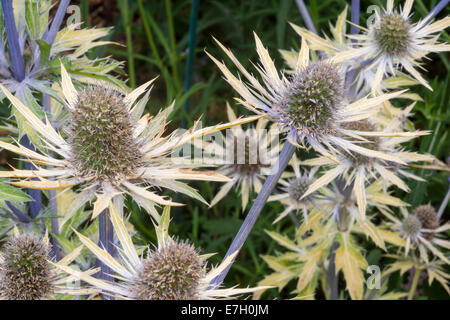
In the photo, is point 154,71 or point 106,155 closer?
point 106,155

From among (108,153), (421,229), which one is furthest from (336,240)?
(108,153)

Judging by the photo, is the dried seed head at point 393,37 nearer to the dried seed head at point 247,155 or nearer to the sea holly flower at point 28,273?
the dried seed head at point 247,155

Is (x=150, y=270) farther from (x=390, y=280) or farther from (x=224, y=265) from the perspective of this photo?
(x=390, y=280)

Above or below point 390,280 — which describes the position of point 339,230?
above

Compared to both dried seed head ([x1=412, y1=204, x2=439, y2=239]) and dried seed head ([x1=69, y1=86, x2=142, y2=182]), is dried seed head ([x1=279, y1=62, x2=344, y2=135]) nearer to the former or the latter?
dried seed head ([x1=69, y1=86, x2=142, y2=182])

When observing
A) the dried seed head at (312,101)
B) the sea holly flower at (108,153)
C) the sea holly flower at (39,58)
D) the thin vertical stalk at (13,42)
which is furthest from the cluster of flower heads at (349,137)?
the thin vertical stalk at (13,42)

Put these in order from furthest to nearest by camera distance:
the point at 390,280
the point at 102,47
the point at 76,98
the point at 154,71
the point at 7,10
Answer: the point at 154,71, the point at 390,280, the point at 102,47, the point at 7,10, the point at 76,98

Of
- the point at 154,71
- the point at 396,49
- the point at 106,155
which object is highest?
the point at 154,71

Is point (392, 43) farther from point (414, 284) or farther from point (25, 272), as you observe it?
point (25, 272)
